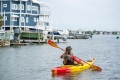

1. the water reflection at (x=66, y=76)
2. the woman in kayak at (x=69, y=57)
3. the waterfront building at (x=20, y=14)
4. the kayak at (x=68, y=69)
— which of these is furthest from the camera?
the waterfront building at (x=20, y=14)

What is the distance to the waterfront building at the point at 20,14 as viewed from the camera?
85.9 metres

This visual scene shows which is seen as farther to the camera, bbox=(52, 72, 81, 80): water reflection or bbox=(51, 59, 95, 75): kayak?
bbox=(51, 59, 95, 75): kayak

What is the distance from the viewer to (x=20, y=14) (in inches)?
3418

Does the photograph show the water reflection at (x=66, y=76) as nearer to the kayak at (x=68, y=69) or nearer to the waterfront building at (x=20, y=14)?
the kayak at (x=68, y=69)

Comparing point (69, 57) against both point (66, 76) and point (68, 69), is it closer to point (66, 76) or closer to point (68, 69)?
point (68, 69)

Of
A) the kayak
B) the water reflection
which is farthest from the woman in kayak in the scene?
the water reflection

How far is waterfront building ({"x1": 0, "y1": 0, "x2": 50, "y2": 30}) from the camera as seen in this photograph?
85938 millimetres

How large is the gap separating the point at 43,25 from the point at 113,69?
6002 cm

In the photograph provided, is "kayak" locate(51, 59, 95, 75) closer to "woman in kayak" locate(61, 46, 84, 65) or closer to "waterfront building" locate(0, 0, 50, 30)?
"woman in kayak" locate(61, 46, 84, 65)

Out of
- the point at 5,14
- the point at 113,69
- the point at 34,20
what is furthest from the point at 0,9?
the point at 113,69

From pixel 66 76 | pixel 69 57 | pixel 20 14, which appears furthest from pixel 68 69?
pixel 20 14

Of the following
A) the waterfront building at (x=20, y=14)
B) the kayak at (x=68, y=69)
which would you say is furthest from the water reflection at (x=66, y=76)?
the waterfront building at (x=20, y=14)

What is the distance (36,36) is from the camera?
3172 inches

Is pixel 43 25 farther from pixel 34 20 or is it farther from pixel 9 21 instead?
pixel 9 21
